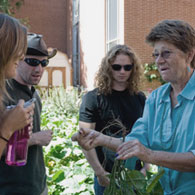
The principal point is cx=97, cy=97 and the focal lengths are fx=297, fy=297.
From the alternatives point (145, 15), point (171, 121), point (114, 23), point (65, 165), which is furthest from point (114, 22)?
point (171, 121)

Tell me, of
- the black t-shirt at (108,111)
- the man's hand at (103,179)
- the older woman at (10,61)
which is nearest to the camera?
the older woman at (10,61)

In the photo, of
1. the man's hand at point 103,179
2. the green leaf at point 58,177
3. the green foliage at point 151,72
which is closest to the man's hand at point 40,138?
the man's hand at point 103,179

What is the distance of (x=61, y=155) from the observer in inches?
194

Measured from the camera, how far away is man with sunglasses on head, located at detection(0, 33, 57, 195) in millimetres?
2275

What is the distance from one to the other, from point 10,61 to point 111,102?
1404 millimetres

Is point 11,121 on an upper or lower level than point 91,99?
upper

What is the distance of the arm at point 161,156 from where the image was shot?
176 centimetres

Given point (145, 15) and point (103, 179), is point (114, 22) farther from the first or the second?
point (103, 179)

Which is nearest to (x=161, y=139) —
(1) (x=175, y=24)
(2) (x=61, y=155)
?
(1) (x=175, y=24)

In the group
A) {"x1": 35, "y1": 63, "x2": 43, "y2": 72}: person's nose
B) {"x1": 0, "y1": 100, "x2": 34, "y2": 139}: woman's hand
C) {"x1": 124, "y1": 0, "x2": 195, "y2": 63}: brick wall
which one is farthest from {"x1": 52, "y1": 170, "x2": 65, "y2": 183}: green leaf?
{"x1": 124, "y1": 0, "x2": 195, "y2": 63}: brick wall

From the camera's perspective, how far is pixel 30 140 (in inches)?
94.3

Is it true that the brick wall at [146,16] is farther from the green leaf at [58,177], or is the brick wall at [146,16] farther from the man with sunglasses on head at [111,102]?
the man with sunglasses on head at [111,102]

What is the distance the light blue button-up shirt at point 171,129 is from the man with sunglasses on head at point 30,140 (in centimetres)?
79

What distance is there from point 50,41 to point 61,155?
2400 cm
